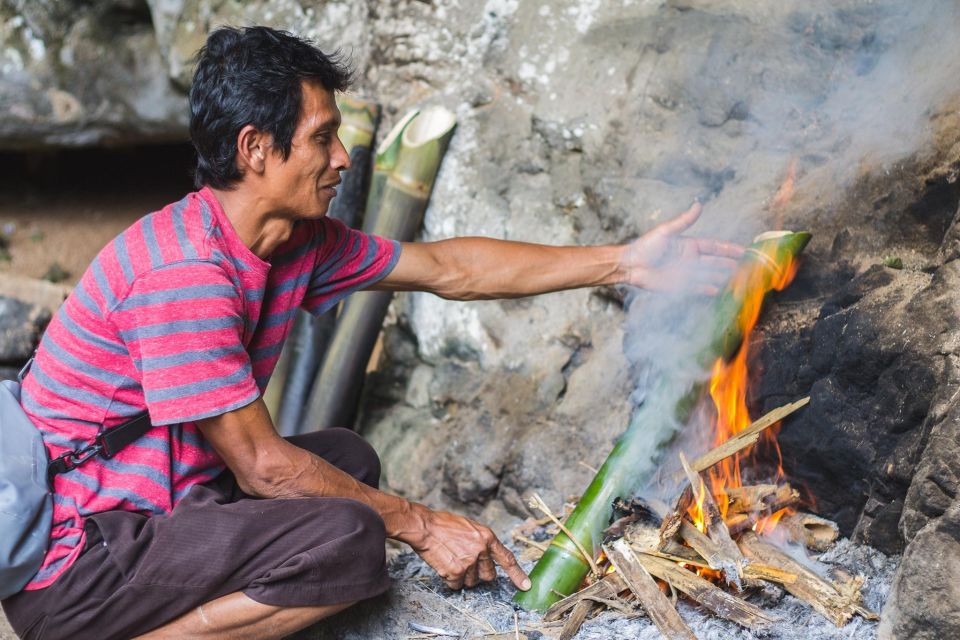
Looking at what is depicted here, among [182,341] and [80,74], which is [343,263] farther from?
[80,74]

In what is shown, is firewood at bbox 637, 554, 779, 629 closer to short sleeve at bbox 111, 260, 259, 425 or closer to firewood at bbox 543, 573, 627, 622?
firewood at bbox 543, 573, 627, 622

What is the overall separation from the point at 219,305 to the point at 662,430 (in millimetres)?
1438

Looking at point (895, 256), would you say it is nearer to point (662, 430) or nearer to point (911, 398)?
point (911, 398)

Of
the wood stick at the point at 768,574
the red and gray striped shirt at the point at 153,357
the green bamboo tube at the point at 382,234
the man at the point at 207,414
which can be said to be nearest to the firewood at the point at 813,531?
the wood stick at the point at 768,574

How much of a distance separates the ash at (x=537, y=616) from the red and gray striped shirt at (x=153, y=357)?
64 centimetres

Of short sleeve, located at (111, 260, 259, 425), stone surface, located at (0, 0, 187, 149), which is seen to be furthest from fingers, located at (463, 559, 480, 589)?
stone surface, located at (0, 0, 187, 149)

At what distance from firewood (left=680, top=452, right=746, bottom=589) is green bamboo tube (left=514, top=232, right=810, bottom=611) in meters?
0.22

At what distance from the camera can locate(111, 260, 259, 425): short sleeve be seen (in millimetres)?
2281

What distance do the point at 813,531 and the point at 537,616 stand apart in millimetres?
886

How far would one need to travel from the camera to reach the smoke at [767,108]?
309 centimetres

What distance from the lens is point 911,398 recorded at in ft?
8.69

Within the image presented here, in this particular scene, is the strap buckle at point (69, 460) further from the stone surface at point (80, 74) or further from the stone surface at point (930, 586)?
the stone surface at point (80, 74)

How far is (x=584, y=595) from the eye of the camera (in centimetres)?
278

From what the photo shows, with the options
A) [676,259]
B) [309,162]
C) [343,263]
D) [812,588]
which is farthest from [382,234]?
[812,588]
